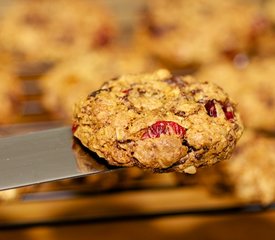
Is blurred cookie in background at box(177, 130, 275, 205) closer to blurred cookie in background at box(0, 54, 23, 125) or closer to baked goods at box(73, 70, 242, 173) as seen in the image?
baked goods at box(73, 70, 242, 173)

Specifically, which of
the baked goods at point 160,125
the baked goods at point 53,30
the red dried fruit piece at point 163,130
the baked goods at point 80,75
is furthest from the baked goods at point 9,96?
the red dried fruit piece at point 163,130

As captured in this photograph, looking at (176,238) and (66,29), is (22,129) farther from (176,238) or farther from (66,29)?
(176,238)

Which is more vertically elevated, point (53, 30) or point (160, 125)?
point (53, 30)

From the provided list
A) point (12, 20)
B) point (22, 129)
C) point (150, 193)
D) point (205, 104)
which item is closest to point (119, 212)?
point (150, 193)

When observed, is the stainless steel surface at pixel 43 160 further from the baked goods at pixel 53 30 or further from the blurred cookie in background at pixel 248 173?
the baked goods at pixel 53 30

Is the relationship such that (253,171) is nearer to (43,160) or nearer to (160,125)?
(160,125)

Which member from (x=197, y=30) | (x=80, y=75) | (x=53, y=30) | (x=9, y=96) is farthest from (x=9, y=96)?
(x=197, y=30)
